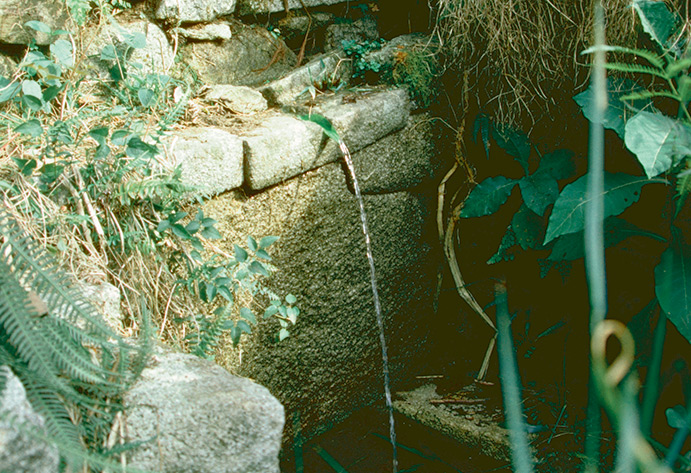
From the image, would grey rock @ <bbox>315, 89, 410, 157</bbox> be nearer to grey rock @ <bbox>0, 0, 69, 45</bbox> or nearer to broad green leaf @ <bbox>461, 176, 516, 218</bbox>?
broad green leaf @ <bbox>461, 176, 516, 218</bbox>

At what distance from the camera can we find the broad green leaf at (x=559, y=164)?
2111 millimetres

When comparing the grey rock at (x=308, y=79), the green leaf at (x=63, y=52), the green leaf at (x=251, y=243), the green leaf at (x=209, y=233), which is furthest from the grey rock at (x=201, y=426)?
the grey rock at (x=308, y=79)

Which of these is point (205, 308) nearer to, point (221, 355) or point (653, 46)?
point (221, 355)

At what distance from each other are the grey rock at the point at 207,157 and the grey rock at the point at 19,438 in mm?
846

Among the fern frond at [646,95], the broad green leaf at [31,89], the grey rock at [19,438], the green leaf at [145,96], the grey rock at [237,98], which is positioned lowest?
the grey rock at [19,438]

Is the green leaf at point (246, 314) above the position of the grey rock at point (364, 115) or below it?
below

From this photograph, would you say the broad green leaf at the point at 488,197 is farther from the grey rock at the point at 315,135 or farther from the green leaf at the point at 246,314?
the green leaf at the point at 246,314

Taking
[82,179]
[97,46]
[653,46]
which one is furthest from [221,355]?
[653,46]

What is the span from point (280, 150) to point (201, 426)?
1.04m

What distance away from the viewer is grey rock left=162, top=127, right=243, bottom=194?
1686 mm

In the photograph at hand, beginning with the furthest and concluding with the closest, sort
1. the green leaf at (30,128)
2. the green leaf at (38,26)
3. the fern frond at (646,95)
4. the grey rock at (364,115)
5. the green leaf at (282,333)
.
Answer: the grey rock at (364,115) < the green leaf at (282,333) < the green leaf at (38,26) < the green leaf at (30,128) < the fern frond at (646,95)

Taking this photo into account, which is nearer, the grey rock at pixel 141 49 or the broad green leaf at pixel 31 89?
the broad green leaf at pixel 31 89

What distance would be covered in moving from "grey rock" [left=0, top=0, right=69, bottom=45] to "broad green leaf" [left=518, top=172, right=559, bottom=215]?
164 centimetres

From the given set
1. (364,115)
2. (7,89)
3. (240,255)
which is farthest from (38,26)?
(364,115)
